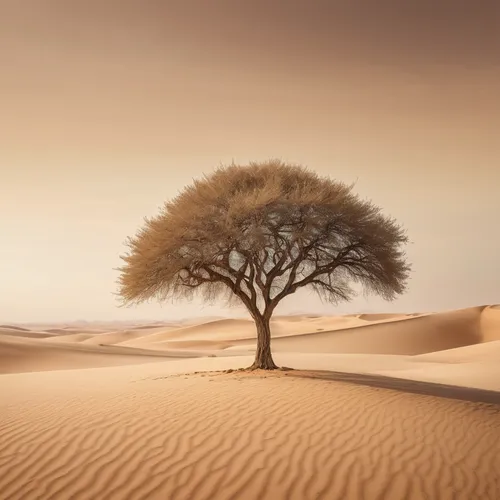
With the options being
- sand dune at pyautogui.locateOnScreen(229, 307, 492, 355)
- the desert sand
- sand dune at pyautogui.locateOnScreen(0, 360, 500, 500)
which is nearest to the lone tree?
the desert sand

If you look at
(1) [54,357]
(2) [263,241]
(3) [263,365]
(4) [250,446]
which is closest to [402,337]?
(1) [54,357]

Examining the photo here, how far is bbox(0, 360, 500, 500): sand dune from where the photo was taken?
6.75 meters

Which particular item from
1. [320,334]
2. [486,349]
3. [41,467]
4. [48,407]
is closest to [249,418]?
[41,467]

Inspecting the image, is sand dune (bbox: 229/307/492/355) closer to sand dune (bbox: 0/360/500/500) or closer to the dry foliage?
the dry foliage

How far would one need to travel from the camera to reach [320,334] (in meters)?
59.8

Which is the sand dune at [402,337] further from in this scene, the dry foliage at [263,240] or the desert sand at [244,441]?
the desert sand at [244,441]

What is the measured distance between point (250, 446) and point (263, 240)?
31.3 ft

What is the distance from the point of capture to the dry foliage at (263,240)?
17.5 m

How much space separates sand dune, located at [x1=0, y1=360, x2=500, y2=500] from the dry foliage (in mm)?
5862

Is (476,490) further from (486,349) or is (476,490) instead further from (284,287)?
(486,349)

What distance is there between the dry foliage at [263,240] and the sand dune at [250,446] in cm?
586

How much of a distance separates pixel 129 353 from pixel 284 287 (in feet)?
85.2

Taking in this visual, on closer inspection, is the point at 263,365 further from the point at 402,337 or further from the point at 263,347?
the point at 402,337

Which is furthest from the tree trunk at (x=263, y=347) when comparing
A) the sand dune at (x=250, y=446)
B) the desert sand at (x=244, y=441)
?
the sand dune at (x=250, y=446)
